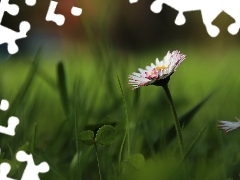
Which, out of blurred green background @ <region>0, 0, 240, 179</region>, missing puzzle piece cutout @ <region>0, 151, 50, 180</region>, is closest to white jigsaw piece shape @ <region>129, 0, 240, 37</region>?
blurred green background @ <region>0, 0, 240, 179</region>

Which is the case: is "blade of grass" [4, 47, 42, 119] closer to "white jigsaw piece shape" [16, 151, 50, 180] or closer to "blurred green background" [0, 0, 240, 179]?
"blurred green background" [0, 0, 240, 179]

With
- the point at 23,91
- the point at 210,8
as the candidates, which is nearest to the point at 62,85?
the point at 23,91

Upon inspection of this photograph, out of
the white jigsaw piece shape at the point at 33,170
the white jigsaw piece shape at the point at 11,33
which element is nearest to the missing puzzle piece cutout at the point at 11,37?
the white jigsaw piece shape at the point at 11,33

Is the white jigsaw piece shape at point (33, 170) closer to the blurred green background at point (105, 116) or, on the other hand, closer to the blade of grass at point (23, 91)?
the blurred green background at point (105, 116)

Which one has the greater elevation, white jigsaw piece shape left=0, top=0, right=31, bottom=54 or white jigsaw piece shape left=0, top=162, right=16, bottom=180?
white jigsaw piece shape left=0, top=0, right=31, bottom=54

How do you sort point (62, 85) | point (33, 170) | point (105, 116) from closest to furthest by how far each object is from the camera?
point (33, 170), point (62, 85), point (105, 116)

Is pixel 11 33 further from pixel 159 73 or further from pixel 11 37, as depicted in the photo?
pixel 159 73

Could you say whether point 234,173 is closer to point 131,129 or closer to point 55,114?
point 131,129

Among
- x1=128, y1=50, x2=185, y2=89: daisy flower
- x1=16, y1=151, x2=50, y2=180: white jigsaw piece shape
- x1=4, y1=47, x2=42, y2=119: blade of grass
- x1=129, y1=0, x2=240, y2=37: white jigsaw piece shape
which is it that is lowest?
x1=16, y1=151, x2=50, y2=180: white jigsaw piece shape

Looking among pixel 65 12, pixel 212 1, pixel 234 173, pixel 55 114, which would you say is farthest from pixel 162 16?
pixel 234 173

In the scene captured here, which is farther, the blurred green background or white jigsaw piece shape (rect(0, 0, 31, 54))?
white jigsaw piece shape (rect(0, 0, 31, 54))
